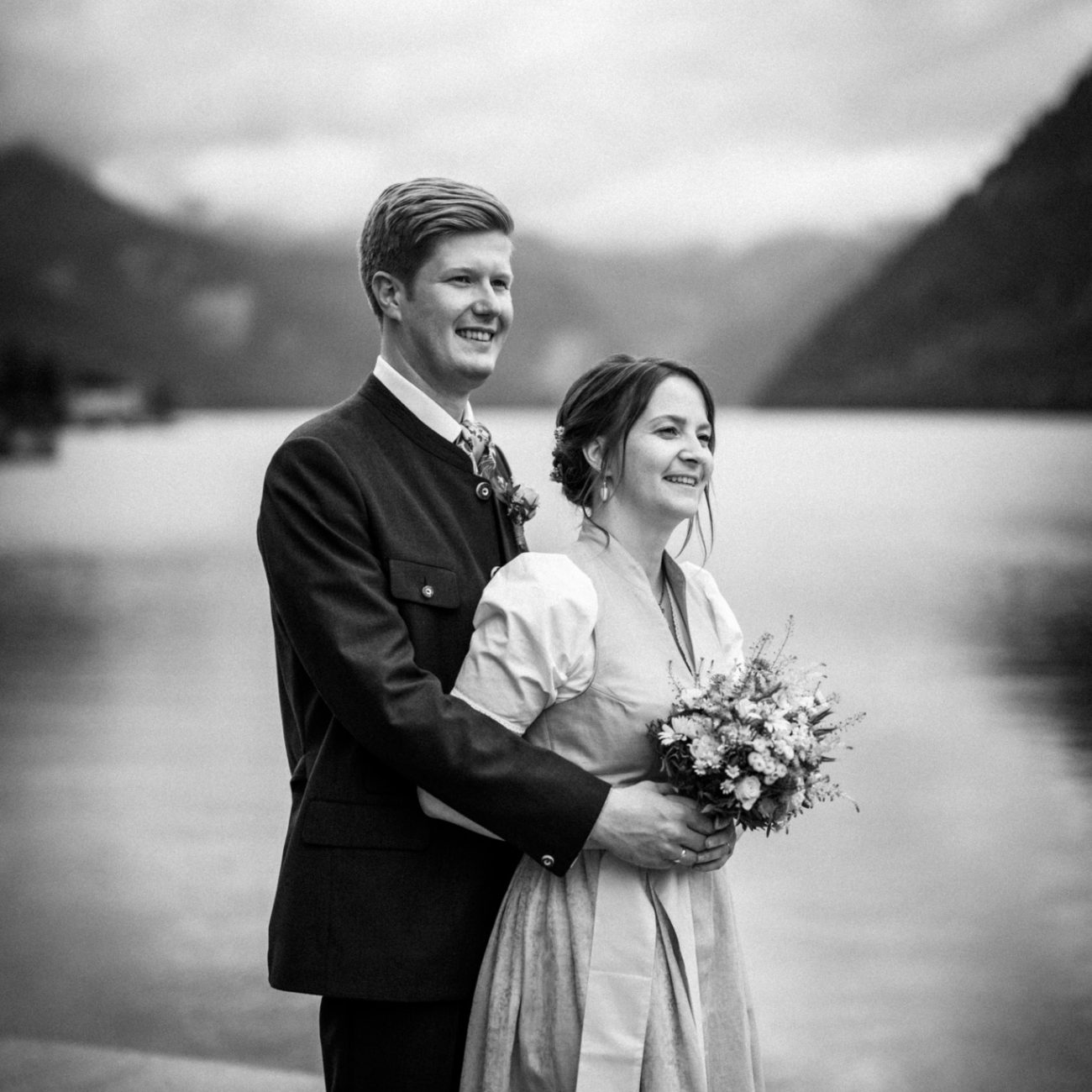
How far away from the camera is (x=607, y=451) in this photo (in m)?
1.63

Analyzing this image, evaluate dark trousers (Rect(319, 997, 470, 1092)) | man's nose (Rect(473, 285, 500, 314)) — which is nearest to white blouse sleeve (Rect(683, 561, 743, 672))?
man's nose (Rect(473, 285, 500, 314))

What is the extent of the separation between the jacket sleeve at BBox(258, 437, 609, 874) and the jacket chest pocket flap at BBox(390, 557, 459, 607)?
0.8 inches

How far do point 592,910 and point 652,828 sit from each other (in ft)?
0.47

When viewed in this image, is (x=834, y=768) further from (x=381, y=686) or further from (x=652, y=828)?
(x=381, y=686)

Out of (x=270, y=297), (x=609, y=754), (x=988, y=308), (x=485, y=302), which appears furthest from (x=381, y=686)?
(x=270, y=297)

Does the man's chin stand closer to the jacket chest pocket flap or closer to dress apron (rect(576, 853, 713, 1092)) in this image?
the jacket chest pocket flap

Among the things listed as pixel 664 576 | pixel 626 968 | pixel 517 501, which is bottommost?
pixel 626 968

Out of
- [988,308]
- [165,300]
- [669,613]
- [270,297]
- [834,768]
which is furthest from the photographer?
[165,300]

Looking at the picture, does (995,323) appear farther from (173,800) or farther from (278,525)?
(278,525)

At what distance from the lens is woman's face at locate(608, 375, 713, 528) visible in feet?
5.23

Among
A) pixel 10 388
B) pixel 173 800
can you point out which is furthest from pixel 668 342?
pixel 173 800

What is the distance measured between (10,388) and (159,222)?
1.90m

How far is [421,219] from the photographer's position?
1.59m

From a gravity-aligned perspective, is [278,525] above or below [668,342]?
below
